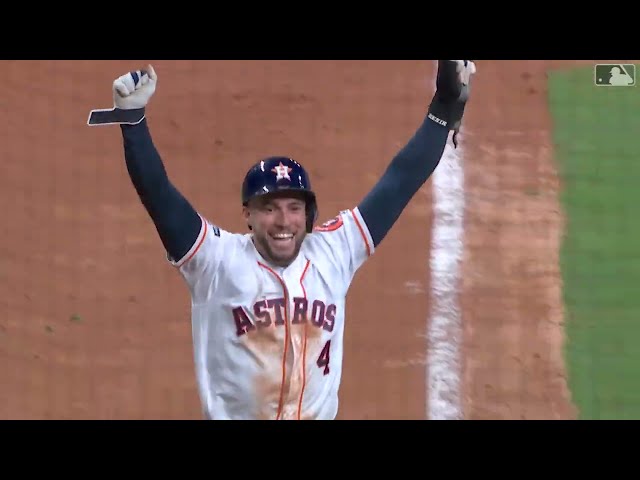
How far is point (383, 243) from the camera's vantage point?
3.49m

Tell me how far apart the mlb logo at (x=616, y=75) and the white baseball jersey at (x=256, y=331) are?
2.01 m

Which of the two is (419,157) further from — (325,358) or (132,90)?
(132,90)

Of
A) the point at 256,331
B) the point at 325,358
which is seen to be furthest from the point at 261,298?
the point at 325,358

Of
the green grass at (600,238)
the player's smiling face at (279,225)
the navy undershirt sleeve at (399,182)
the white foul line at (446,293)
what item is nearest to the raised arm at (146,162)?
the player's smiling face at (279,225)

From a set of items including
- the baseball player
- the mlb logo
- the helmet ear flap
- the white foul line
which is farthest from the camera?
the mlb logo

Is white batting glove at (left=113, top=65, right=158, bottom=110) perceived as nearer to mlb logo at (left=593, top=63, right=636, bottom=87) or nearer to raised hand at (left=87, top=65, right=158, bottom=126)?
raised hand at (left=87, top=65, right=158, bottom=126)

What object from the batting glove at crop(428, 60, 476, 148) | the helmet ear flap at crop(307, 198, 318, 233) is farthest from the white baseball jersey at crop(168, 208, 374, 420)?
the batting glove at crop(428, 60, 476, 148)

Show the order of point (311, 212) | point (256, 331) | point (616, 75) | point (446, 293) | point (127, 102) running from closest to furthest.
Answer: point (127, 102) < point (256, 331) < point (311, 212) < point (446, 293) < point (616, 75)

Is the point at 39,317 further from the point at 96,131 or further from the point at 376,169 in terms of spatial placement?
the point at 376,169

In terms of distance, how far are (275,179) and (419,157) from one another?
36cm

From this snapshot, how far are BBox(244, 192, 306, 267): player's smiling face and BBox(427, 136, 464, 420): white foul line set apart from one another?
1461 millimetres

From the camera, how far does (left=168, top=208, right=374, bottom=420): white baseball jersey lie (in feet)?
6.67

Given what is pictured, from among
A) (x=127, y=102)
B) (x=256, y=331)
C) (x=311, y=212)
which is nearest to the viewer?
(x=127, y=102)

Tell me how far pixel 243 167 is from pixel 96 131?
1.87 feet
